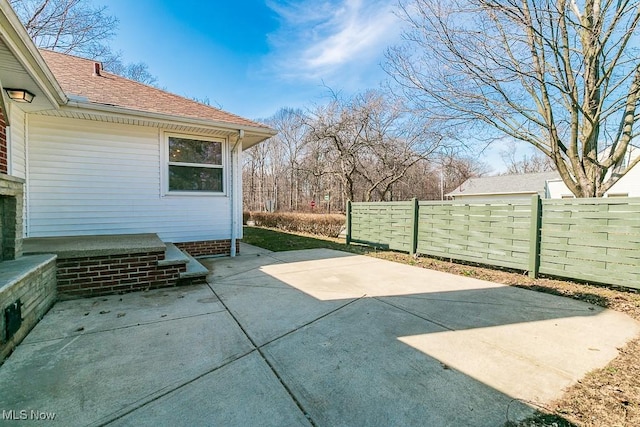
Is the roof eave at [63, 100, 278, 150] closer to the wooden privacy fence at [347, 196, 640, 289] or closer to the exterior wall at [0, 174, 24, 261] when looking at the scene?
the exterior wall at [0, 174, 24, 261]

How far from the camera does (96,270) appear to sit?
3.85 meters

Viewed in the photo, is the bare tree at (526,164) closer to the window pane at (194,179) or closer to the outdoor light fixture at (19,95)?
the window pane at (194,179)

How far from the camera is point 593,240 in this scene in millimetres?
4355

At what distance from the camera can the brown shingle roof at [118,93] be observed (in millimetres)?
5289

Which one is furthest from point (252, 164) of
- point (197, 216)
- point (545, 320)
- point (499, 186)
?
point (545, 320)

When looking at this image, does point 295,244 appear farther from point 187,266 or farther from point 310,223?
point 187,266

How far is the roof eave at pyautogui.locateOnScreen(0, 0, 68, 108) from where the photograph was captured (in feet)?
7.83

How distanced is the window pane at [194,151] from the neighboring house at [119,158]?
20mm

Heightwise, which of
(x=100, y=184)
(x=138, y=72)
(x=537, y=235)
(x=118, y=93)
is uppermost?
(x=138, y=72)

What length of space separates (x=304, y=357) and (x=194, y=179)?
16.8 feet

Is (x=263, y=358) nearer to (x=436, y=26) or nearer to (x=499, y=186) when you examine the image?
(x=436, y=26)

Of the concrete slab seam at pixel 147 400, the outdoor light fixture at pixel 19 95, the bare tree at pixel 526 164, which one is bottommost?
the concrete slab seam at pixel 147 400

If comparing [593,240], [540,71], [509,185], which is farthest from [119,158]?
[509,185]

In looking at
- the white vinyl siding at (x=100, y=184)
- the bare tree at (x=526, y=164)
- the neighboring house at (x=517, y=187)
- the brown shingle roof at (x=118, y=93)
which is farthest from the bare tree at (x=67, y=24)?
the bare tree at (x=526, y=164)
